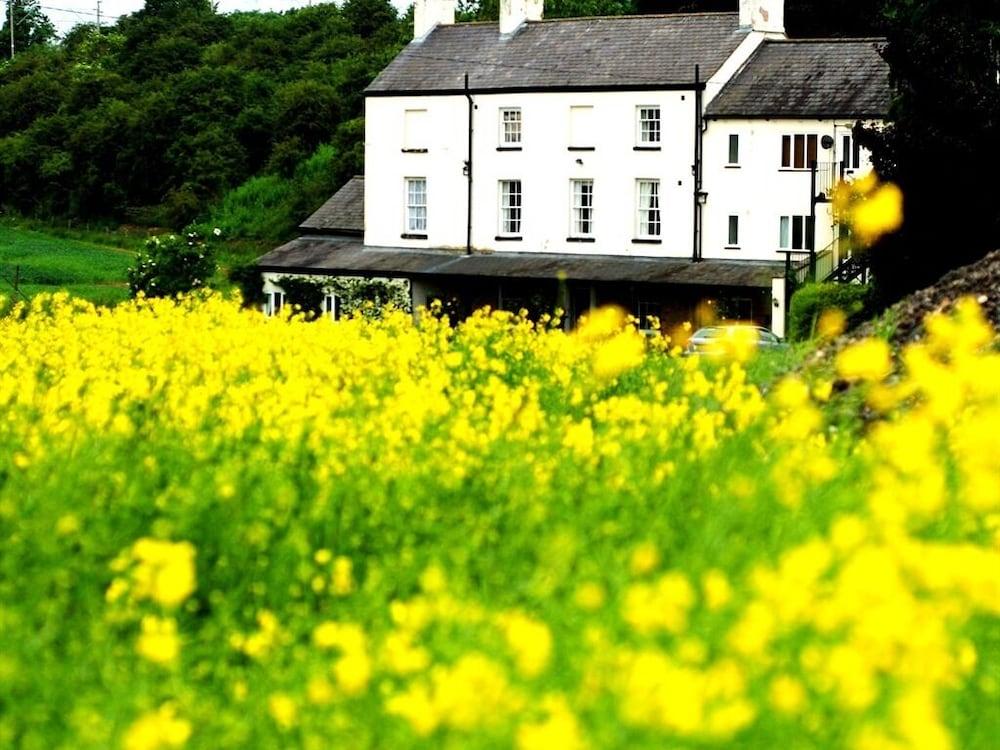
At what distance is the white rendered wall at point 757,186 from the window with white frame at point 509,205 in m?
6.17

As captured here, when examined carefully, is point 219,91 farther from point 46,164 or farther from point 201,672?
point 201,672

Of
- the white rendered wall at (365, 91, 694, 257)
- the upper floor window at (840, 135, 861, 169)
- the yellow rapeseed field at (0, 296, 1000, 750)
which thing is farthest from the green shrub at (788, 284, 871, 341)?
the yellow rapeseed field at (0, 296, 1000, 750)

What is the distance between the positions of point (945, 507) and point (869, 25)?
56178mm

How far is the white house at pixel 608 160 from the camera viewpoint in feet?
166

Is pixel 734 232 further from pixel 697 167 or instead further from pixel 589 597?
pixel 589 597

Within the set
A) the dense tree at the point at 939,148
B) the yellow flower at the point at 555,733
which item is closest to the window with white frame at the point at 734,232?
the dense tree at the point at 939,148

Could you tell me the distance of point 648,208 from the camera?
177 feet

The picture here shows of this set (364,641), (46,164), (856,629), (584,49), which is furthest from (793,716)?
(46,164)

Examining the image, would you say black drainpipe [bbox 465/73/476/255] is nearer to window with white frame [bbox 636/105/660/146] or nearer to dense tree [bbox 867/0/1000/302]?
window with white frame [bbox 636/105/660/146]

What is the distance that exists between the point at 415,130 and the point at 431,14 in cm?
398

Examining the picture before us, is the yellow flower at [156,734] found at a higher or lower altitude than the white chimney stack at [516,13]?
lower

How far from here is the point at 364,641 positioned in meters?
8.61

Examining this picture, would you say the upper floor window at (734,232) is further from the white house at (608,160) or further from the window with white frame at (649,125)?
the window with white frame at (649,125)

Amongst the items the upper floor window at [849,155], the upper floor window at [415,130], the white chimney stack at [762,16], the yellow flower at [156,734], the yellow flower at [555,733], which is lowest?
the yellow flower at [156,734]
